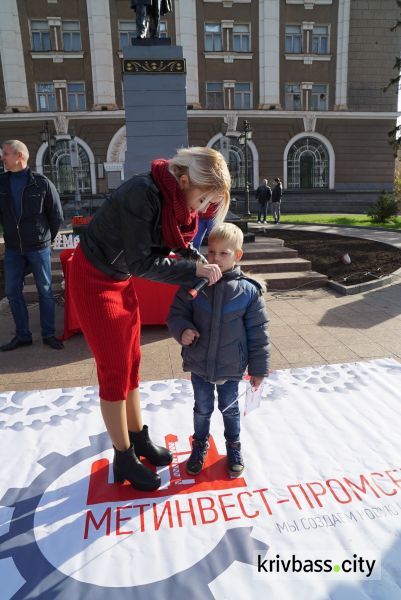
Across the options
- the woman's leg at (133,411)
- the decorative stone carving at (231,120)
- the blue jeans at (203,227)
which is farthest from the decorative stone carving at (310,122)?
the woman's leg at (133,411)

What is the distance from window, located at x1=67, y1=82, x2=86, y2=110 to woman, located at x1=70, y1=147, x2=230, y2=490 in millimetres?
29489

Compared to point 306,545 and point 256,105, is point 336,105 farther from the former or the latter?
point 306,545

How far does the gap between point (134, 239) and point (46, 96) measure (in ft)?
99.8

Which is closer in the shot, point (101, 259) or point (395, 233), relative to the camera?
point (101, 259)

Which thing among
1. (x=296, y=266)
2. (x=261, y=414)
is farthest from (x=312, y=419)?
(x=296, y=266)

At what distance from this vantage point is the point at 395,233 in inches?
543

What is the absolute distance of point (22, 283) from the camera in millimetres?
4809

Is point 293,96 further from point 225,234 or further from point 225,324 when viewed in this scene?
point 225,324

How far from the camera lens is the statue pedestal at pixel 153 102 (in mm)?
10211

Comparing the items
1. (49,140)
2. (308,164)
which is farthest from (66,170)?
(308,164)

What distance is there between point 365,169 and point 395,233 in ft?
61.9

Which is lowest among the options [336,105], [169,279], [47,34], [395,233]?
[395,233]

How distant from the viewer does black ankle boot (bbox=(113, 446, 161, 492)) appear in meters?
2.47

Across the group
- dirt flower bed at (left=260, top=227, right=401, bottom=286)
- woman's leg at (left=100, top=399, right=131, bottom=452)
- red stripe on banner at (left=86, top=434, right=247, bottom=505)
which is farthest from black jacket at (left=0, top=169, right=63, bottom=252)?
dirt flower bed at (left=260, top=227, right=401, bottom=286)
